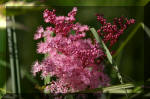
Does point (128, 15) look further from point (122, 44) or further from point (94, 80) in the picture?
point (94, 80)

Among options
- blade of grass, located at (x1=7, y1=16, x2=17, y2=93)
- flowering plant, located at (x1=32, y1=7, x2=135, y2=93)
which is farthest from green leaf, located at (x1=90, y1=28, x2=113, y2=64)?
blade of grass, located at (x1=7, y1=16, x2=17, y2=93)

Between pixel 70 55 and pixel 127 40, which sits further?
pixel 127 40

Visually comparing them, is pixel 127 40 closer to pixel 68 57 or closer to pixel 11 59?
pixel 68 57

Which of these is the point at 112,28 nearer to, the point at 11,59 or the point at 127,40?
the point at 127,40

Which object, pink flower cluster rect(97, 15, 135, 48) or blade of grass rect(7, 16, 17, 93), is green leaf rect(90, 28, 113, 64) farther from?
blade of grass rect(7, 16, 17, 93)

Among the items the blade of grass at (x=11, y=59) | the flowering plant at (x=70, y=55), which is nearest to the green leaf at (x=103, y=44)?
the flowering plant at (x=70, y=55)

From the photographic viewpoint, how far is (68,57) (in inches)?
23.7

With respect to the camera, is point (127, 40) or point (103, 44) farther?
point (127, 40)

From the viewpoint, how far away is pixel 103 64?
656mm

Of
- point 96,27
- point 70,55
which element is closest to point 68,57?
point 70,55

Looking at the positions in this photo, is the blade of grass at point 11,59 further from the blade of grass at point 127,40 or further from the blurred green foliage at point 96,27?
the blade of grass at point 127,40

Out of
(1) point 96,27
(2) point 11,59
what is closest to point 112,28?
(1) point 96,27

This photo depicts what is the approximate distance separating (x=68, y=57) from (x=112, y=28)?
0.48 feet

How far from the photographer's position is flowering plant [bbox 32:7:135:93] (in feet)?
1.94
